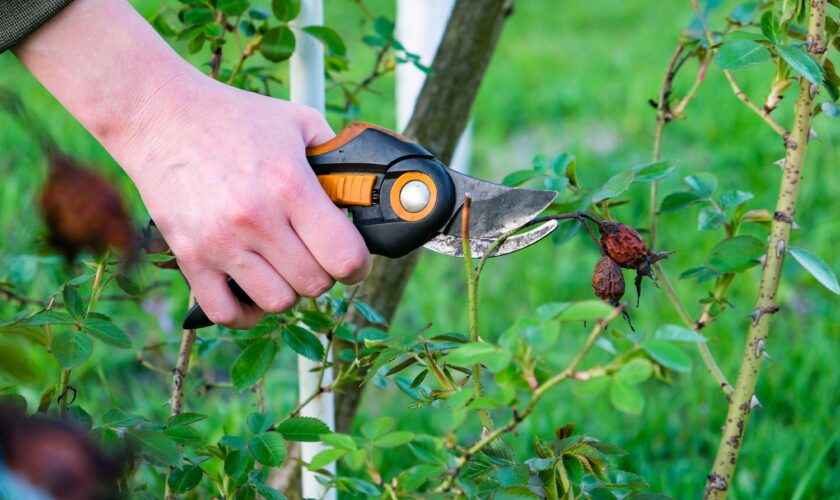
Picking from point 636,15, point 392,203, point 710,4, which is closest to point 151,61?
point 392,203

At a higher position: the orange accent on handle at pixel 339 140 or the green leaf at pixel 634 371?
the orange accent on handle at pixel 339 140

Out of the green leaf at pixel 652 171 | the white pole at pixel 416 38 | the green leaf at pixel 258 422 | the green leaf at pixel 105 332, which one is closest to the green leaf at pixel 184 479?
the green leaf at pixel 258 422

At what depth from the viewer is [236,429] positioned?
7.14 feet

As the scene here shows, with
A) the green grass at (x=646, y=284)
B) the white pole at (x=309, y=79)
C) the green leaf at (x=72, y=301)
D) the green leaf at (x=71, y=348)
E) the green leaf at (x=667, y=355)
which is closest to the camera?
the green leaf at (x=667, y=355)

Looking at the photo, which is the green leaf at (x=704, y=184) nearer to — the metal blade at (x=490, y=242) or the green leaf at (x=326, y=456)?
the metal blade at (x=490, y=242)

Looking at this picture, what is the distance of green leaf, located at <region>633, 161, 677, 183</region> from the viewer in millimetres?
1113

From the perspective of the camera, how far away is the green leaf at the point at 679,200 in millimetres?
1322

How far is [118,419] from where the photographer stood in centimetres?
99

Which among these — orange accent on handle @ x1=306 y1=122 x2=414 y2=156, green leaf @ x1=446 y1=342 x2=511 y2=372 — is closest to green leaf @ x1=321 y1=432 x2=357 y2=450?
green leaf @ x1=446 y1=342 x2=511 y2=372

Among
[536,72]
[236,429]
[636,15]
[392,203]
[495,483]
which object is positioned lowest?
[236,429]

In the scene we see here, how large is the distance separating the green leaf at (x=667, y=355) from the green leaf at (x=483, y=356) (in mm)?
116

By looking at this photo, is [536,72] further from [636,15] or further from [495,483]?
[495,483]

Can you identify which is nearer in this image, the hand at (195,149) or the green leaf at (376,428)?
the green leaf at (376,428)

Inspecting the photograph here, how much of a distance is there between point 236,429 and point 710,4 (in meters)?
1.42
